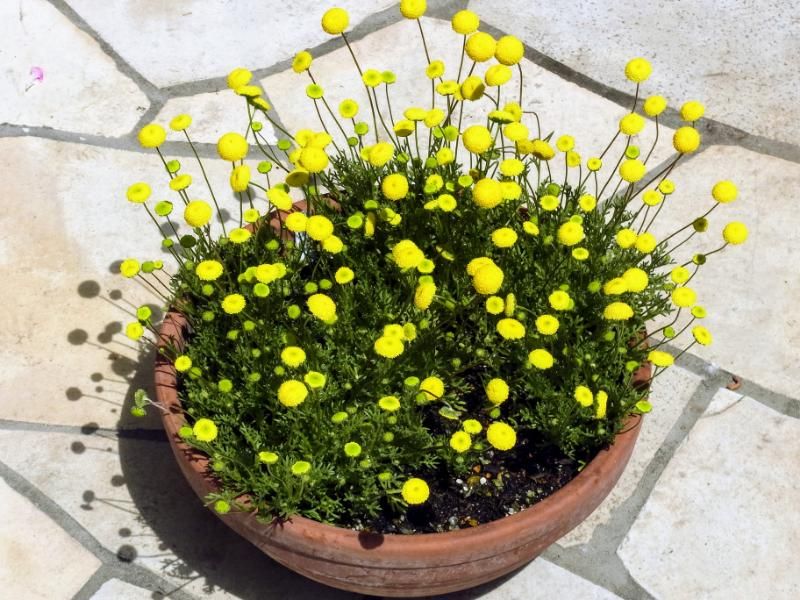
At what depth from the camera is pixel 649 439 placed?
2.59m

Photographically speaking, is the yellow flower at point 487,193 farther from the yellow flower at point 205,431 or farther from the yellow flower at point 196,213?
the yellow flower at point 205,431

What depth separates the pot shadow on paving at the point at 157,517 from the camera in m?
2.33

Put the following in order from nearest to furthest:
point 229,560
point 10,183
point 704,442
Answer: point 229,560, point 704,442, point 10,183

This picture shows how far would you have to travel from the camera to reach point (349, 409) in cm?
200

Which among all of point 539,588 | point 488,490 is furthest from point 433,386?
point 539,588

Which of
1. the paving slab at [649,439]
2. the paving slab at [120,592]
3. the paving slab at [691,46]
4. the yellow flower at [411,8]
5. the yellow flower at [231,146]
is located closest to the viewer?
the yellow flower at [231,146]

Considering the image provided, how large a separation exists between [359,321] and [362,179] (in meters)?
0.38

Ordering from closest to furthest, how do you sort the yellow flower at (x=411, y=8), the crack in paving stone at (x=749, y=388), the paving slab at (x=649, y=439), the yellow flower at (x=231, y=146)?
the yellow flower at (x=231, y=146) < the yellow flower at (x=411, y=8) < the paving slab at (x=649, y=439) < the crack in paving stone at (x=749, y=388)

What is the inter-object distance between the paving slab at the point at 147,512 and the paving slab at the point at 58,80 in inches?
46.6

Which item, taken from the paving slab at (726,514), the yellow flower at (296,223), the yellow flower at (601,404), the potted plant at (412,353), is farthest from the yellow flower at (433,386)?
the paving slab at (726,514)

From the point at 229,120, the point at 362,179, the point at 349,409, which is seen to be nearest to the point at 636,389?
the point at 349,409

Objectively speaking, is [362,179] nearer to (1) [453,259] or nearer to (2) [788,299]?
(1) [453,259]

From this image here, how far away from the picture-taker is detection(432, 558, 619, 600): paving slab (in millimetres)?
2322

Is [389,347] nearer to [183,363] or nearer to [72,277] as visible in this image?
[183,363]
